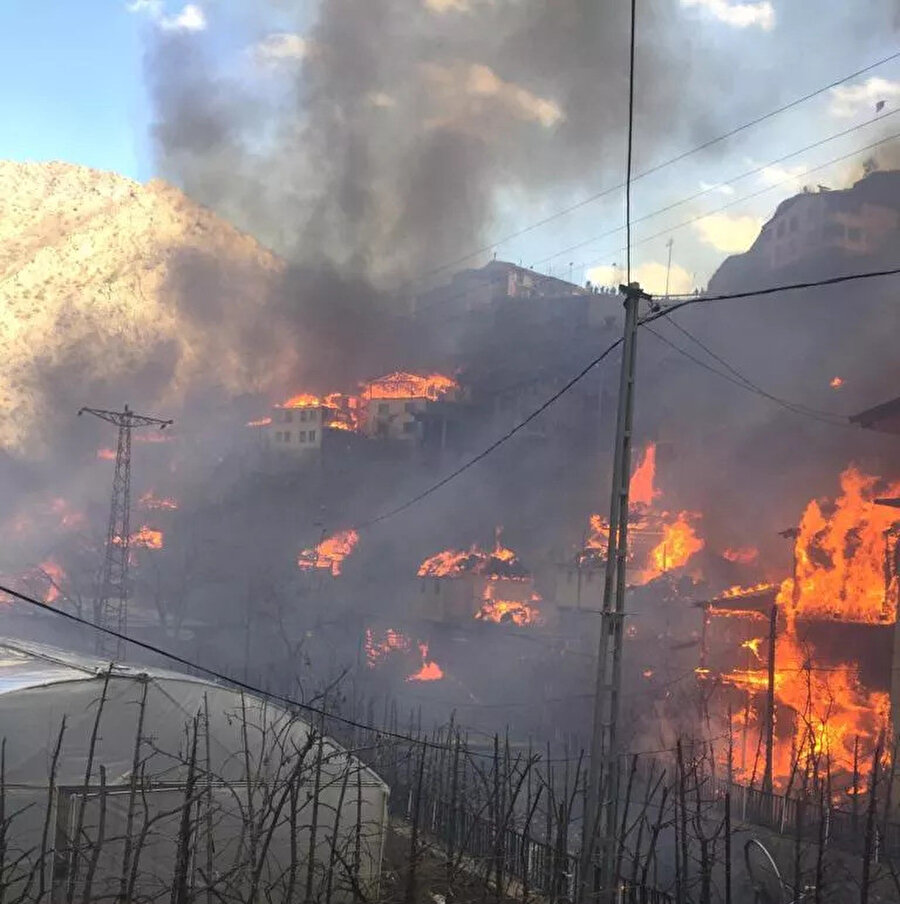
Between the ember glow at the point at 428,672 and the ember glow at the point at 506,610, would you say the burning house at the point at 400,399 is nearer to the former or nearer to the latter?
the ember glow at the point at 506,610

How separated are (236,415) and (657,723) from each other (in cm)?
5222

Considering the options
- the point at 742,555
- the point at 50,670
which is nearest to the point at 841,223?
the point at 742,555

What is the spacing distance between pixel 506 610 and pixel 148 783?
1375 inches

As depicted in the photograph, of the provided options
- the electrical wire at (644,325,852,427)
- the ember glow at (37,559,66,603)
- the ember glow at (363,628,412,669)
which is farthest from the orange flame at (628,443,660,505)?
the ember glow at (37,559,66,603)

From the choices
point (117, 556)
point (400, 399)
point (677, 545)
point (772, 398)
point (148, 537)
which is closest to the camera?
point (772, 398)

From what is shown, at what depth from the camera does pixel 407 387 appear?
69.3 m

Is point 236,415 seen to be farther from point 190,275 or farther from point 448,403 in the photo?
point 448,403

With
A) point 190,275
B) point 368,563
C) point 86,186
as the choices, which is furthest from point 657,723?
point 86,186

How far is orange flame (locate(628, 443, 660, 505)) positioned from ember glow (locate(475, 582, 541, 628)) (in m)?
10.5

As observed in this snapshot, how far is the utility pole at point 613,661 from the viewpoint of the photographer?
818cm

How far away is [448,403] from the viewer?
61.9 m

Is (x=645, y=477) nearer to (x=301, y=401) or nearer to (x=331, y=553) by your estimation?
(x=331, y=553)

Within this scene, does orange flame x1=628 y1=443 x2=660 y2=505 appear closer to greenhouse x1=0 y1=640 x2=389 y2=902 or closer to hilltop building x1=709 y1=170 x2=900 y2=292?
hilltop building x1=709 y1=170 x2=900 y2=292

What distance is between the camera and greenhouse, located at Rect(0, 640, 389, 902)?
9336mm
